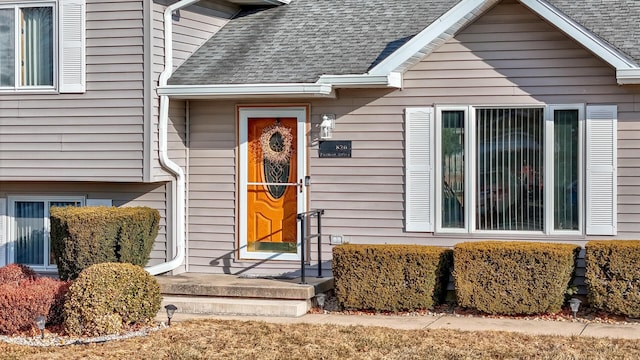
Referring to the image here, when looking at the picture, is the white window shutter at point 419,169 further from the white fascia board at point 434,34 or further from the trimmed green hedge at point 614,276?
the trimmed green hedge at point 614,276

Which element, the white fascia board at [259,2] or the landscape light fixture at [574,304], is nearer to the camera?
the landscape light fixture at [574,304]

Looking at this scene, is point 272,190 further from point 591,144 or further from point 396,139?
point 591,144

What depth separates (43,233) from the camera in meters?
14.9

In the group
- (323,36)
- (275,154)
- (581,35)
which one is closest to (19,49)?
(275,154)

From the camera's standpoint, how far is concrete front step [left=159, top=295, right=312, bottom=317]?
40.1ft

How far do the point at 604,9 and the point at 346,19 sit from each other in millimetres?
3561

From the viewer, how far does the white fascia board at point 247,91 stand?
43.6 ft

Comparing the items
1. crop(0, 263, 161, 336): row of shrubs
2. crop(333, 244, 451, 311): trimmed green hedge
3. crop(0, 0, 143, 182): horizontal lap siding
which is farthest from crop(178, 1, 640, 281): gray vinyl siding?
crop(0, 263, 161, 336): row of shrubs

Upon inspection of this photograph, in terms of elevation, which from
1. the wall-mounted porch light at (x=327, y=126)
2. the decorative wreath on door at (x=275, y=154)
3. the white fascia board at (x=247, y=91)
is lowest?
the decorative wreath on door at (x=275, y=154)

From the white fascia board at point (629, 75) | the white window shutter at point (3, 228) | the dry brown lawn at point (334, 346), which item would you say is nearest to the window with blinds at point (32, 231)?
the white window shutter at point (3, 228)

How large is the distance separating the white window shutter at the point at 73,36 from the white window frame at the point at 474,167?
15.5ft

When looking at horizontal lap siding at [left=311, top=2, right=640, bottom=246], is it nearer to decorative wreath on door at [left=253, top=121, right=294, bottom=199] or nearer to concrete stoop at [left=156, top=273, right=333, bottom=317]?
decorative wreath on door at [left=253, top=121, right=294, bottom=199]

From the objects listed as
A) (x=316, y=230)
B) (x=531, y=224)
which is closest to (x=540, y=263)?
(x=531, y=224)

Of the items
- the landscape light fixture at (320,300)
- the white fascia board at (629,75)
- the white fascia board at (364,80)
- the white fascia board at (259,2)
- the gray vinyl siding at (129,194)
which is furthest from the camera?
the white fascia board at (259,2)
